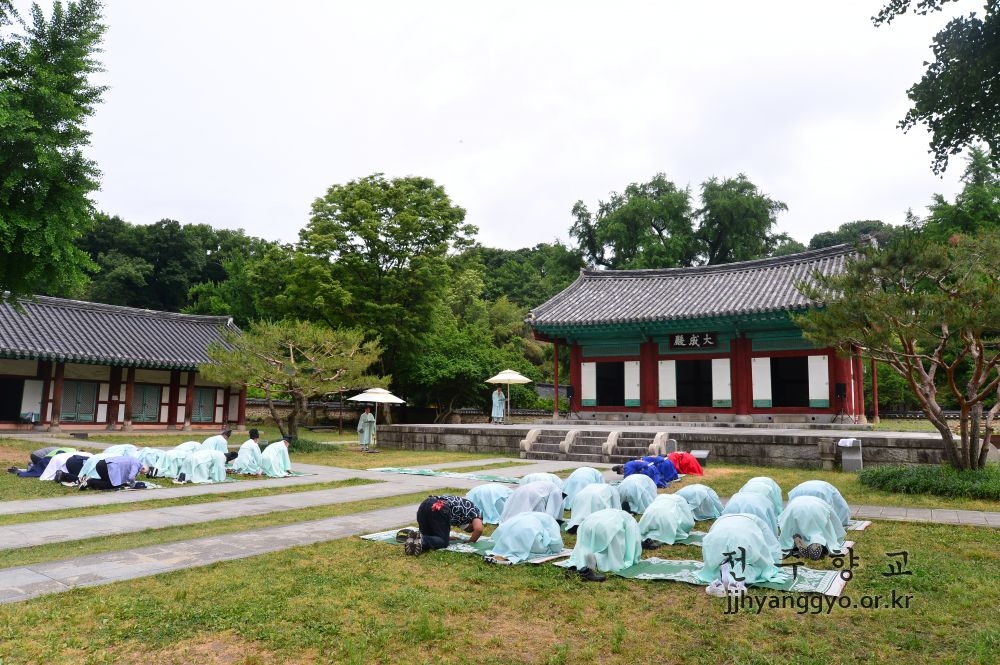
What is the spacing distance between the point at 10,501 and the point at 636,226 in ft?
128

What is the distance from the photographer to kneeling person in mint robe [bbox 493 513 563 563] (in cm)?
620

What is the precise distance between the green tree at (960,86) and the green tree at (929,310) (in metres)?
3.96

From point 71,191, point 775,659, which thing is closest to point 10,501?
point 71,191

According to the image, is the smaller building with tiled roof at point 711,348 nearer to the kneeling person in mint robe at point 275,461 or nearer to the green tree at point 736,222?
the kneeling person in mint robe at point 275,461

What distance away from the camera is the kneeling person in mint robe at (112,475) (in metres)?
10.6

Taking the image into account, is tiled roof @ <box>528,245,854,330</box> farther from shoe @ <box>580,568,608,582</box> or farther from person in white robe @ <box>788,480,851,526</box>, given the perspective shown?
shoe @ <box>580,568,608,582</box>

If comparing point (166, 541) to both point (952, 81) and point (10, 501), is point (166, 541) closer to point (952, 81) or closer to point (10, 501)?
point (10, 501)

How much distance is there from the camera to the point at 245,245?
50.1m

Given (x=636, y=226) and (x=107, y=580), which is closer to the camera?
(x=107, y=580)

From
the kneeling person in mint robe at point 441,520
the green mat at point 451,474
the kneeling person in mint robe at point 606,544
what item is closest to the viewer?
the kneeling person in mint robe at point 606,544

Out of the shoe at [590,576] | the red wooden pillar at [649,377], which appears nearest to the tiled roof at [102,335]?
the red wooden pillar at [649,377]

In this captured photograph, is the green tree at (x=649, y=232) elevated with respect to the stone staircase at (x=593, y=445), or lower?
elevated

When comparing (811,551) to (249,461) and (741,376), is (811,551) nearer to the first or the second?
(249,461)

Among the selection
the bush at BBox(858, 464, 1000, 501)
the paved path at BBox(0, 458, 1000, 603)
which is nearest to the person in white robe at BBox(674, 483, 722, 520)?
the paved path at BBox(0, 458, 1000, 603)
